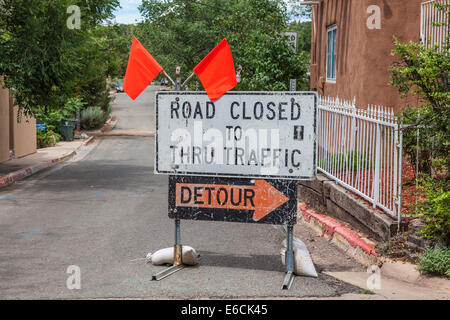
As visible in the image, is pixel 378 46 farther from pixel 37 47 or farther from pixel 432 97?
pixel 37 47

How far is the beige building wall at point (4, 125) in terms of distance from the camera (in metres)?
19.0

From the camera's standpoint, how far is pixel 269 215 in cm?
633

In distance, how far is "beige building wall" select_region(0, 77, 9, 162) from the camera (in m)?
19.0

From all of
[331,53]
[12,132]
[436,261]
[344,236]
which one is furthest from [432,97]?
[12,132]

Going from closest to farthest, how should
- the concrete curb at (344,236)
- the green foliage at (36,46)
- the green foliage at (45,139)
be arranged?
1. the concrete curb at (344,236)
2. the green foliage at (36,46)
3. the green foliage at (45,139)

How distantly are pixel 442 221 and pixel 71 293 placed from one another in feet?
12.4

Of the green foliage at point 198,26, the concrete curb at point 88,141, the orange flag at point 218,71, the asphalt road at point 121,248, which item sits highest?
the green foliage at point 198,26

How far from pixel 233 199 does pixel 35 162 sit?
14.1 metres

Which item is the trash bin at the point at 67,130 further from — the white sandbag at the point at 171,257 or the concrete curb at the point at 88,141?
the white sandbag at the point at 171,257

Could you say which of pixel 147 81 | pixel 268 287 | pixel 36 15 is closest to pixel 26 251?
pixel 147 81

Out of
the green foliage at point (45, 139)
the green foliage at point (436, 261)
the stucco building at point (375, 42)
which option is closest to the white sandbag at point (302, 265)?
the green foliage at point (436, 261)

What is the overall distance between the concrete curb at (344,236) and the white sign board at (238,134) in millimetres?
1612

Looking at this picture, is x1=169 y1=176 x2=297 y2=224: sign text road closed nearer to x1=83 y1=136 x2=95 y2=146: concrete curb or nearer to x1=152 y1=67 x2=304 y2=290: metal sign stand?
x1=152 y1=67 x2=304 y2=290: metal sign stand

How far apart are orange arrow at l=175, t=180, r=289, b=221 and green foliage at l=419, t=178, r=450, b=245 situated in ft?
5.10
